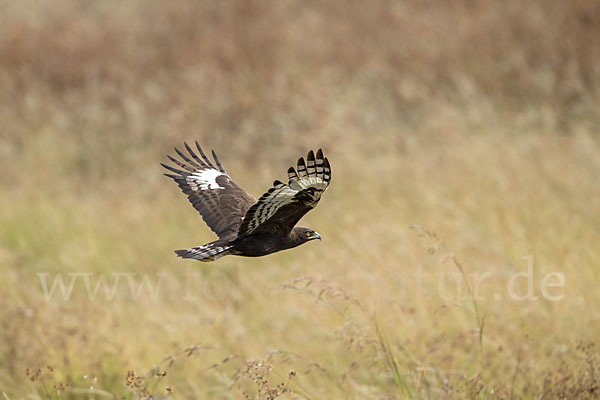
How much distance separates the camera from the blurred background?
4.73m

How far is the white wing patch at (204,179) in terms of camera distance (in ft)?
14.1

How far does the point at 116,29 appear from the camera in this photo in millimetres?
13961

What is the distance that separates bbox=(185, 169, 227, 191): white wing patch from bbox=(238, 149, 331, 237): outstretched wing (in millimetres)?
1128

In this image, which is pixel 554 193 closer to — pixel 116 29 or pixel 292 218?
pixel 292 218

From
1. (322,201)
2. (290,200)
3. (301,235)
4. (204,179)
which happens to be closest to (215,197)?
(204,179)

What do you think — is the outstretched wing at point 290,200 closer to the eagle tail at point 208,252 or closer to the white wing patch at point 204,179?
the eagle tail at point 208,252

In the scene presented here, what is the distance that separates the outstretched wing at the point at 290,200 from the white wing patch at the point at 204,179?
1.13m

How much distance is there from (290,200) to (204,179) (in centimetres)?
149

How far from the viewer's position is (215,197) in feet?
13.4

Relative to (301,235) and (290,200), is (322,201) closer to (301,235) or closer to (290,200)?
(301,235)

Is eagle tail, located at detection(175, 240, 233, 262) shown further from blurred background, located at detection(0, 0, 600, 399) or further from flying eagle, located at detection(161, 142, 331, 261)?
blurred background, located at detection(0, 0, 600, 399)

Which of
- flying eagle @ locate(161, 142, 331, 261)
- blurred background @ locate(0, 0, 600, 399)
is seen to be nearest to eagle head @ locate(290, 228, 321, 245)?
flying eagle @ locate(161, 142, 331, 261)

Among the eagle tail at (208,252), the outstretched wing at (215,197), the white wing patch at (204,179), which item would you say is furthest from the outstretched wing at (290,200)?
the white wing patch at (204,179)

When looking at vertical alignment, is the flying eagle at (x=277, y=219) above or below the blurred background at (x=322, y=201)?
below
